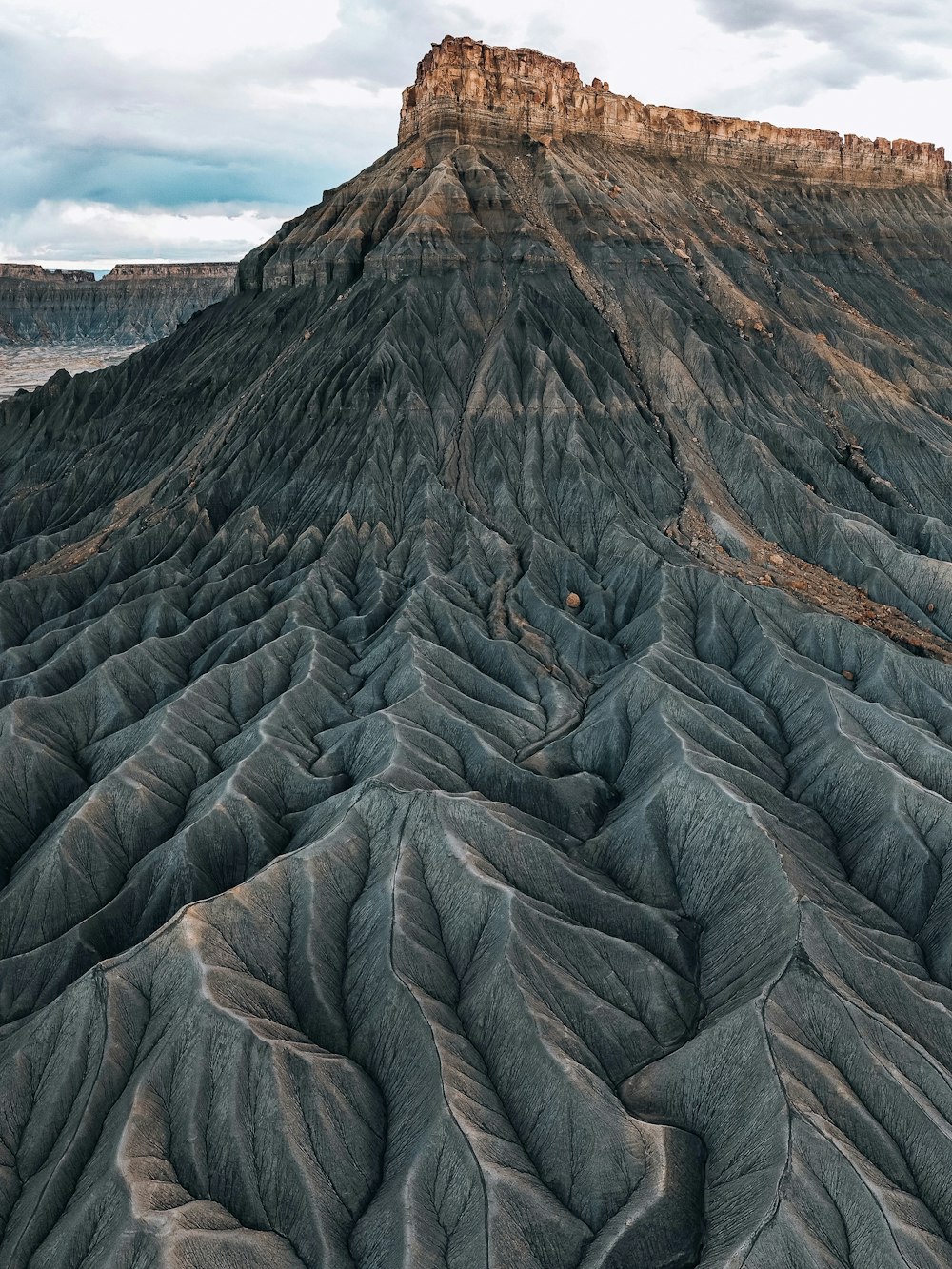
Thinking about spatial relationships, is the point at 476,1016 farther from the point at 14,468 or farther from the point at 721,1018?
the point at 14,468

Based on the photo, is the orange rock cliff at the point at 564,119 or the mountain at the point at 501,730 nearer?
the mountain at the point at 501,730

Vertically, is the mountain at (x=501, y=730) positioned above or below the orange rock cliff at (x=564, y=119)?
below

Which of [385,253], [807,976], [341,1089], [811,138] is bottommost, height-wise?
[341,1089]

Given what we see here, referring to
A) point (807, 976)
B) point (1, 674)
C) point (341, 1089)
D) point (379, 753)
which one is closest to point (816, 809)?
point (807, 976)

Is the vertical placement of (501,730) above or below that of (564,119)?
below

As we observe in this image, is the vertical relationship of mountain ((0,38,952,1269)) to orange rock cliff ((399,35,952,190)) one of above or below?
below
